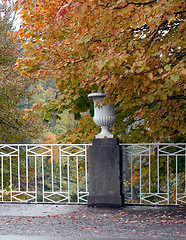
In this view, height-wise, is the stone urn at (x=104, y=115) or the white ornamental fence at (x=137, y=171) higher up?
the stone urn at (x=104, y=115)

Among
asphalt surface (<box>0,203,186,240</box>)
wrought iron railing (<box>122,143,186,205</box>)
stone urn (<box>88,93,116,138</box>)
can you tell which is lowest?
asphalt surface (<box>0,203,186,240</box>)

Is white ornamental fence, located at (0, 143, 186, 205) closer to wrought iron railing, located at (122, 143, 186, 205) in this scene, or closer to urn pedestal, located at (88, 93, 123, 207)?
wrought iron railing, located at (122, 143, 186, 205)

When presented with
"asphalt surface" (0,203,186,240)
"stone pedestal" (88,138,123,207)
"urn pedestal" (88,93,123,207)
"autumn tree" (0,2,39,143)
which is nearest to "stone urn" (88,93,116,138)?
"urn pedestal" (88,93,123,207)

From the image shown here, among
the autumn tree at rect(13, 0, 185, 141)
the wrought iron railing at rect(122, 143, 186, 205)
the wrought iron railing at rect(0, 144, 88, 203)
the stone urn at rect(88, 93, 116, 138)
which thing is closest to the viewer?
the autumn tree at rect(13, 0, 185, 141)

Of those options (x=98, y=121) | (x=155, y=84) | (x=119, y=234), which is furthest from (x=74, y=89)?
(x=119, y=234)

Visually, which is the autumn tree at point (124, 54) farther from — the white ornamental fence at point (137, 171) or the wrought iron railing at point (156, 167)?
the white ornamental fence at point (137, 171)

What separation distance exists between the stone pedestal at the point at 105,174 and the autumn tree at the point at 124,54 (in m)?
0.88

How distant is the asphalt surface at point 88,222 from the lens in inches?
214

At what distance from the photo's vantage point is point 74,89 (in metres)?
11.0

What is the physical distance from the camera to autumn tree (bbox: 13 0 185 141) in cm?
561

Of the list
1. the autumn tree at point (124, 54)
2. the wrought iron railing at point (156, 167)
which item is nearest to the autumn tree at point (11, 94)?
the autumn tree at point (124, 54)

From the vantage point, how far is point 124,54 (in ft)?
19.4

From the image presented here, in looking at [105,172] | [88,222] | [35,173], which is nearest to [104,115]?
[105,172]

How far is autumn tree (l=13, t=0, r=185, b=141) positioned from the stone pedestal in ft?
2.90
